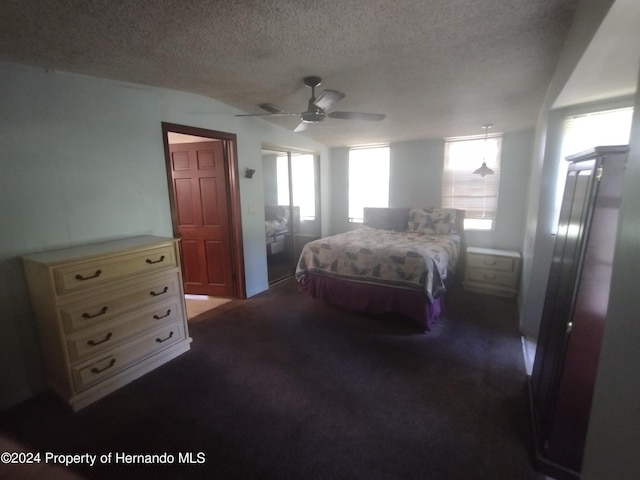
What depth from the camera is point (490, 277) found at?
377 centimetres

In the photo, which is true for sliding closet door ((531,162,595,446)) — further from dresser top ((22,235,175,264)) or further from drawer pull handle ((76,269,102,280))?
drawer pull handle ((76,269,102,280))

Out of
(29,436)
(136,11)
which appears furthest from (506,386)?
(136,11)

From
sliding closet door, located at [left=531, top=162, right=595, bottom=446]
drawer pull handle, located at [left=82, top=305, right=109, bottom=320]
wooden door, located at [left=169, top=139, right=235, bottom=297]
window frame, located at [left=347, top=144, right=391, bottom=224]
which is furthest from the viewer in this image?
window frame, located at [left=347, top=144, right=391, bottom=224]

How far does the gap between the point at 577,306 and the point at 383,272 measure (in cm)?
173

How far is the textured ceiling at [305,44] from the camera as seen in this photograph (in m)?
1.43

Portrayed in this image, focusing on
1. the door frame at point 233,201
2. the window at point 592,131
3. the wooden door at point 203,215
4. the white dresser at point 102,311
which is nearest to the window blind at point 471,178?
the window at point 592,131

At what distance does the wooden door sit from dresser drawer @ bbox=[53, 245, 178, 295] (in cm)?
118

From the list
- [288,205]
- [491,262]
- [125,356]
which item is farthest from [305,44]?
[491,262]

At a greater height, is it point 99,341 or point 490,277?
point 99,341

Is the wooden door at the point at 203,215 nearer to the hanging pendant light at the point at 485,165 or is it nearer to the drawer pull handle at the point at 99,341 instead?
the drawer pull handle at the point at 99,341

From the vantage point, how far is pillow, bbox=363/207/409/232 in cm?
447

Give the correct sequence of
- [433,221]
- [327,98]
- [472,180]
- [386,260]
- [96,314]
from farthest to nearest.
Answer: [472,180] → [433,221] → [386,260] → [327,98] → [96,314]

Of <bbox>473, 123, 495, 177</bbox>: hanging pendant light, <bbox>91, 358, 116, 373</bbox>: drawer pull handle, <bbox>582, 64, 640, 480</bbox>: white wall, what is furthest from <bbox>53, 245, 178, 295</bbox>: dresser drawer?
<bbox>473, 123, 495, 177</bbox>: hanging pendant light

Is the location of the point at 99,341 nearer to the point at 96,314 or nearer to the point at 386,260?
the point at 96,314
